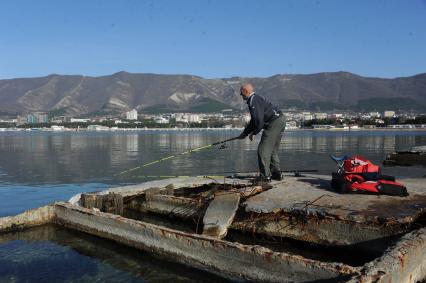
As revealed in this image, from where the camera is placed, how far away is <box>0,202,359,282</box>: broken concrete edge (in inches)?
244

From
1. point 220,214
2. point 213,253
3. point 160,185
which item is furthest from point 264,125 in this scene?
point 213,253

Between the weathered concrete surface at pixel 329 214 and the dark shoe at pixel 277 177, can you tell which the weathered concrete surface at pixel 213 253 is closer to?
the weathered concrete surface at pixel 329 214

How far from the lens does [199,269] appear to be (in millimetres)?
7605

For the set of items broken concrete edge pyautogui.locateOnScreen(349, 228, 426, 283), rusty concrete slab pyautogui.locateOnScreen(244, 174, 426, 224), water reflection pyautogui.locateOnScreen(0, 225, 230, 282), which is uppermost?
rusty concrete slab pyautogui.locateOnScreen(244, 174, 426, 224)

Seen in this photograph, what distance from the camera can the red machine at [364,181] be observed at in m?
9.07

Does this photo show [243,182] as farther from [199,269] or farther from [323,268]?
[323,268]

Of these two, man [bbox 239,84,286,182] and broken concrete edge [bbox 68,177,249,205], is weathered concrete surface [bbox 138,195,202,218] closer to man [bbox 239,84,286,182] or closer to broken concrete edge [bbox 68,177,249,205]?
broken concrete edge [bbox 68,177,249,205]

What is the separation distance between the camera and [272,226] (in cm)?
919

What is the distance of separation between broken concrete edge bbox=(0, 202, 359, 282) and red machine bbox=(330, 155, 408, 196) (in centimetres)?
343

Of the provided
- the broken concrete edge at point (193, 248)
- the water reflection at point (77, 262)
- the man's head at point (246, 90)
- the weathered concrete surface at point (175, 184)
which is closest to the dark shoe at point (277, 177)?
the weathered concrete surface at point (175, 184)

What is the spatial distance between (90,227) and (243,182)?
3.99m

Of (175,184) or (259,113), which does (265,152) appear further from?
(175,184)

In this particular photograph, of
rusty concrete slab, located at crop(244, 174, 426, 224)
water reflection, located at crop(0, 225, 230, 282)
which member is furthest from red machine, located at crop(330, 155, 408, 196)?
water reflection, located at crop(0, 225, 230, 282)

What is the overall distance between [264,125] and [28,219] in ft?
20.5
